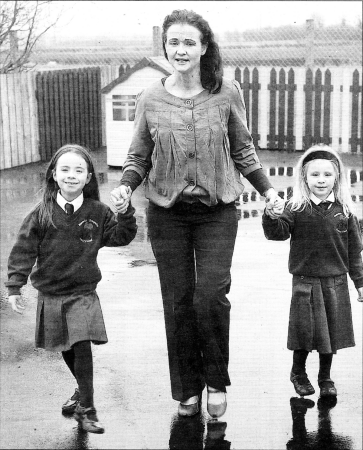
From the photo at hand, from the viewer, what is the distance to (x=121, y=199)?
154 inches

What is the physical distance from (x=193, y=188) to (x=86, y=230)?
1.80 ft

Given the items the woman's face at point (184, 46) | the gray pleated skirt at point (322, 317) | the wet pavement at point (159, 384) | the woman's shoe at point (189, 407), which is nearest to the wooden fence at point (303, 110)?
the wet pavement at point (159, 384)

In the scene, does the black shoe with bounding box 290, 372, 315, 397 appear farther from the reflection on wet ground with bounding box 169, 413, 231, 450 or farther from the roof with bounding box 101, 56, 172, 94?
→ the roof with bounding box 101, 56, 172, 94

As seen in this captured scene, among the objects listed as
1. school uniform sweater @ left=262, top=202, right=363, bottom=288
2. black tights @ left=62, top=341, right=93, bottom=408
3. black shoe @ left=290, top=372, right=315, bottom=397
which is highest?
school uniform sweater @ left=262, top=202, right=363, bottom=288

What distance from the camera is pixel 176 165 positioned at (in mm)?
4039

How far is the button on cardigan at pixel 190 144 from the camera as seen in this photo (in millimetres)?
4031

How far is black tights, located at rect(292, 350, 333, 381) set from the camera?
4.44 metres

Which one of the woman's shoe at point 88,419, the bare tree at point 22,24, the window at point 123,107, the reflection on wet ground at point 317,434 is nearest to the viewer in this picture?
the reflection on wet ground at point 317,434

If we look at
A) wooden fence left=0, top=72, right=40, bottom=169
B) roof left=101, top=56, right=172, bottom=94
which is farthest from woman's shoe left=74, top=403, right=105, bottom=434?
wooden fence left=0, top=72, right=40, bottom=169

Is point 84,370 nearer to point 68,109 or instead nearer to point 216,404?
point 216,404

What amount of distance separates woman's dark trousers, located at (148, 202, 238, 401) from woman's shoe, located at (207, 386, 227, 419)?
32 mm

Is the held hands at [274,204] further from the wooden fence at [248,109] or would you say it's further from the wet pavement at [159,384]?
the wooden fence at [248,109]

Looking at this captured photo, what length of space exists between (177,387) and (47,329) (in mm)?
665

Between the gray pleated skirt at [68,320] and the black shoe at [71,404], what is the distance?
26 cm
